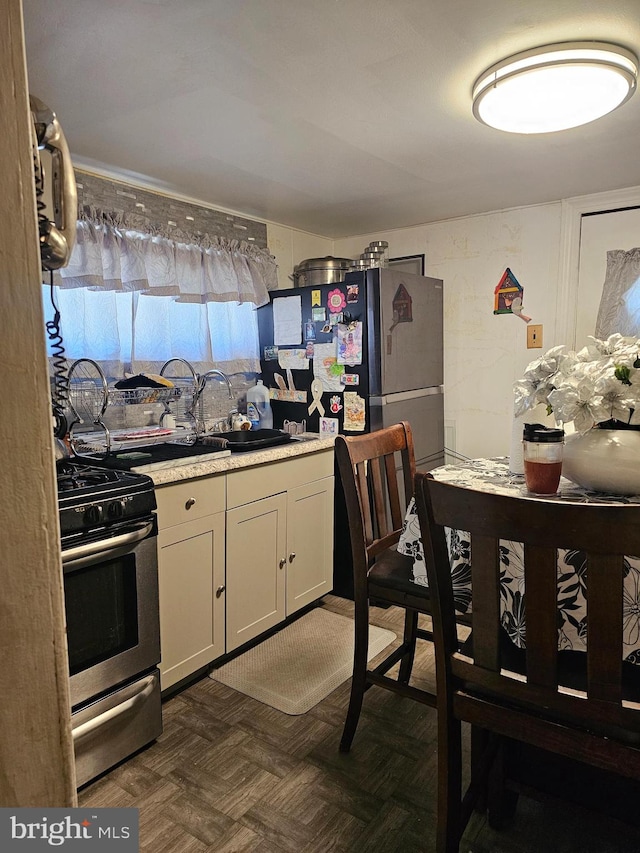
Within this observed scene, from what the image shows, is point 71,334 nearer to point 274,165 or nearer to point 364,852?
point 274,165

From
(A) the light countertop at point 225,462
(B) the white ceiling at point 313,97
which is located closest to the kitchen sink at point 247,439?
(A) the light countertop at point 225,462

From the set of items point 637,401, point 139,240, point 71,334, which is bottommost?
point 637,401

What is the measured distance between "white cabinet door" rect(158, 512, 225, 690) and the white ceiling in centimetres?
151

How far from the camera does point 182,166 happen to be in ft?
8.30

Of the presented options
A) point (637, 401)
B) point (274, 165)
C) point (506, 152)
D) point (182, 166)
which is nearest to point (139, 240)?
point (182, 166)

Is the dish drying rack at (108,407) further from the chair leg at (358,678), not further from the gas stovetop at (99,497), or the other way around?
the chair leg at (358,678)

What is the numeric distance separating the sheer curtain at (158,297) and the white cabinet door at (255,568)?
3.20 feet

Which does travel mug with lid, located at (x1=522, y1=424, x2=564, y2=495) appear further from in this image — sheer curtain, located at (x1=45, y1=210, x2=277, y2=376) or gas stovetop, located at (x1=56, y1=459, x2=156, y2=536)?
sheer curtain, located at (x1=45, y1=210, x2=277, y2=376)

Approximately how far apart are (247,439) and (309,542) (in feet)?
2.09

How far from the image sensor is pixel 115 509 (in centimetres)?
178

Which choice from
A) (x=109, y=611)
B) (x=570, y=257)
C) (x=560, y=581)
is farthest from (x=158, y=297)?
(x=560, y=581)

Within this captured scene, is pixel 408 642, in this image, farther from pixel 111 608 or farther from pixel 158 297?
pixel 158 297

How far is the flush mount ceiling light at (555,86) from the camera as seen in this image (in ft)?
5.33

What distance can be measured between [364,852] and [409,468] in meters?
1.22
